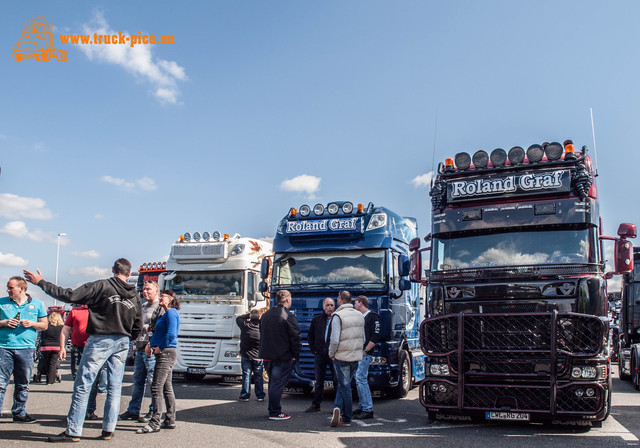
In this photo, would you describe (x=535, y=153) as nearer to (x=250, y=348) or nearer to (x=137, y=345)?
(x=250, y=348)

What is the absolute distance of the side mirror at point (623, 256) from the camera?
8.06m

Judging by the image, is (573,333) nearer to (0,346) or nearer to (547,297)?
(547,297)

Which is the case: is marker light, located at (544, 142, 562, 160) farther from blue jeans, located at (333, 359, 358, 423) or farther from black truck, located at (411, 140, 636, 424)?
blue jeans, located at (333, 359, 358, 423)

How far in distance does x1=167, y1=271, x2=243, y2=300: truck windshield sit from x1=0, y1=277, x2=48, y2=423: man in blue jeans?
6145 millimetres

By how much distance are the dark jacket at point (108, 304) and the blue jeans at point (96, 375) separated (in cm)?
12

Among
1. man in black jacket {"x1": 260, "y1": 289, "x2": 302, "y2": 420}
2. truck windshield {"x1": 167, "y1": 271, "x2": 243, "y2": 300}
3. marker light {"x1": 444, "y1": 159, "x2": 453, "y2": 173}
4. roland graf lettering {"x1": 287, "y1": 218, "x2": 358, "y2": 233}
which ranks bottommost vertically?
man in black jacket {"x1": 260, "y1": 289, "x2": 302, "y2": 420}

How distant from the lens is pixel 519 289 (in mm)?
7973

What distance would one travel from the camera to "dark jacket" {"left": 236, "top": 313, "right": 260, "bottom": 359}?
444 inches

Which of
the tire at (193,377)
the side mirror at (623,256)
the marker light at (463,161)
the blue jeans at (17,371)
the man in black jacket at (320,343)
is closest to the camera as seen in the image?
the blue jeans at (17,371)

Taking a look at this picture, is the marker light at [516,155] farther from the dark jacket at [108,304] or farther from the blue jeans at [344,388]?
the dark jacket at [108,304]

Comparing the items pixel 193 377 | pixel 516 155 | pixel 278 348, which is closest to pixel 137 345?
pixel 278 348

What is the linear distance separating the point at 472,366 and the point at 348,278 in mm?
3770

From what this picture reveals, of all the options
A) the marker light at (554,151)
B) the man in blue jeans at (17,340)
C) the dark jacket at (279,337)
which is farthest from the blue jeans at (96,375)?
the marker light at (554,151)

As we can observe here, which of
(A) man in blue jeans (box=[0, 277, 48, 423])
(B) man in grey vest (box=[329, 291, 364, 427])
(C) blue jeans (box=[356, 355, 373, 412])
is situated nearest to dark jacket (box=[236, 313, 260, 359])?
(C) blue jeans (box=[356, 355, 373, 412])
